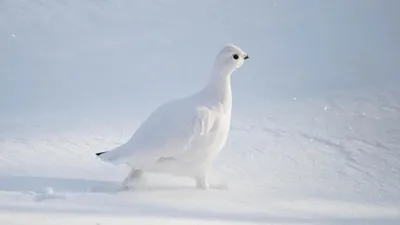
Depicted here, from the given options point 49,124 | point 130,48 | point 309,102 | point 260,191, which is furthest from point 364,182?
point 130,48

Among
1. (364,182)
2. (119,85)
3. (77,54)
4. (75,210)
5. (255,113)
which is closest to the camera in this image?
(75,210)

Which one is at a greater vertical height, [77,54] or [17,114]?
[77,54]

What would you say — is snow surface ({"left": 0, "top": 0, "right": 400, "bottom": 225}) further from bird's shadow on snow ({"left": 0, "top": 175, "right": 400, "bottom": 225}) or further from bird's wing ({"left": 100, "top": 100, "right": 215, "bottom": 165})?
bird's wing ({"left": 100, "top": 100, "right": 215, "bottom": 165})

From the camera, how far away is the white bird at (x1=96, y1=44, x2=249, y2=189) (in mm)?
4250

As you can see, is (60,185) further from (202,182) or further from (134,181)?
(202,182)

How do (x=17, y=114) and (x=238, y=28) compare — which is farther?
(x=238, y=28)

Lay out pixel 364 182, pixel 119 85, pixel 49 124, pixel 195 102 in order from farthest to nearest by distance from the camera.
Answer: pixel 119 85
pixel 49 124
pixel 364 182
pixel 195 102

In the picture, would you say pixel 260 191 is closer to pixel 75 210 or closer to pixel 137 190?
pixel 137 190

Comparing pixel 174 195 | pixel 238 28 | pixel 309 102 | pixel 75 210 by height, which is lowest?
pixel 75 210

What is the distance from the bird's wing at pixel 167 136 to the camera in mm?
4242

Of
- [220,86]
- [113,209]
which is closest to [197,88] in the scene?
[220,86]

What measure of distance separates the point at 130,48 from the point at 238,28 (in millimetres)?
1206

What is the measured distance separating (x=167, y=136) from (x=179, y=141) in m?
0.07

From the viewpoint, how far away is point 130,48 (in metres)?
7.87
